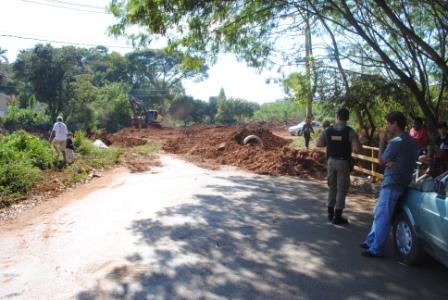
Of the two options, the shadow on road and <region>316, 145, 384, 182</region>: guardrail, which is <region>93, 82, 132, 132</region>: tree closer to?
<region>316, 145, 384, 182</region>: guardrail

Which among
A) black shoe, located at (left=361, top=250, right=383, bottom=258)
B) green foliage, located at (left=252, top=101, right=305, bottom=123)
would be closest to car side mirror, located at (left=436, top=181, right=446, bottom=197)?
black shoe, located at (left=361, top=250, right=383, bottom=258)

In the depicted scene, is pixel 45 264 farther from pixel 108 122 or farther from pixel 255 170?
pixel 108 122

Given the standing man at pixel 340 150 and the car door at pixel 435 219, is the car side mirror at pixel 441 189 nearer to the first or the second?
the car door at pixel 435 219

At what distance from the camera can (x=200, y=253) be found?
19.2 ft

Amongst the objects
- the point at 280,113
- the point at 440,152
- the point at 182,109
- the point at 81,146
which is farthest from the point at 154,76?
the point at 440,152

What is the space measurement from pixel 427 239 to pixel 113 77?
68955 mm

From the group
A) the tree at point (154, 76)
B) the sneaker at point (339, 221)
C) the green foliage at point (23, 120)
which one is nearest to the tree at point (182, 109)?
the tree at point (154, 76)

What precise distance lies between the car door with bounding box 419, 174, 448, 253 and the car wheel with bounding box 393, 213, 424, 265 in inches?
10.7

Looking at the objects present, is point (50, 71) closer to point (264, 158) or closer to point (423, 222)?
point (264, 158)

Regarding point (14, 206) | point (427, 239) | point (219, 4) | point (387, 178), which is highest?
point (219, 4)

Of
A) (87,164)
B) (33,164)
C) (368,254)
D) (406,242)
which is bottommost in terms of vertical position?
(87,164)

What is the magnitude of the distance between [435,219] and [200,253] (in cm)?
289

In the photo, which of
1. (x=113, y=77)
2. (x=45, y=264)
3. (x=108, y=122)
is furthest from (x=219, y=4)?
(x=113, y=77)

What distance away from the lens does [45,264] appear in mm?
5691
